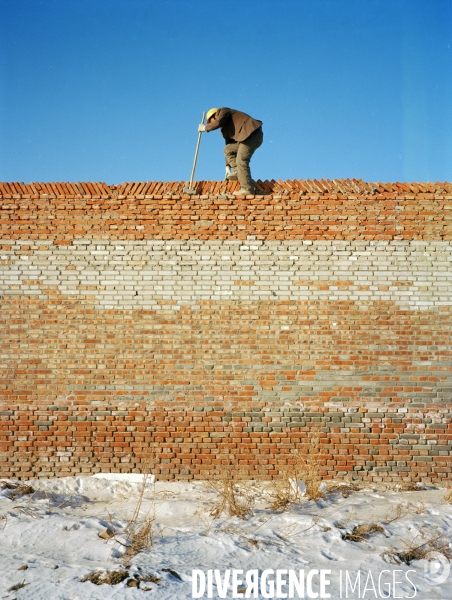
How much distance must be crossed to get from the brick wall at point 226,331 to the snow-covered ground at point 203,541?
1.47ft

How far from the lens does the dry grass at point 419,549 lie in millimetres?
4027

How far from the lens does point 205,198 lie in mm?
6055

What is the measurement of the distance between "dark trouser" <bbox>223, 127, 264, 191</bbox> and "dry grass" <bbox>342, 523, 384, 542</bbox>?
3859 millimetres

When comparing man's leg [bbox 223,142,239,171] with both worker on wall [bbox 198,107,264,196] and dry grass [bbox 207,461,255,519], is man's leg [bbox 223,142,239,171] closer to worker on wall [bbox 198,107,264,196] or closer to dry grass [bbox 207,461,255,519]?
worker on wall [bbox 198,107,264,196]

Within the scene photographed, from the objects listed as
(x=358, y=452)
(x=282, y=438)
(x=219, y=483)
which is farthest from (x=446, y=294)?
(x=219, y=483)

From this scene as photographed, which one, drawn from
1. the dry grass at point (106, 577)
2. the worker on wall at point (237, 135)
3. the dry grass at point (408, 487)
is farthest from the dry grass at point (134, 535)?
the worker on wall at point (237, 135)

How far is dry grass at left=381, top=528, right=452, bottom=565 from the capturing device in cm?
403

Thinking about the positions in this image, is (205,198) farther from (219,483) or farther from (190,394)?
→ (219,483)

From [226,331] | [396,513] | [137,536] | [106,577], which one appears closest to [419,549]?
[396,513]

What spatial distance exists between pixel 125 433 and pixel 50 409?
926 millimetres

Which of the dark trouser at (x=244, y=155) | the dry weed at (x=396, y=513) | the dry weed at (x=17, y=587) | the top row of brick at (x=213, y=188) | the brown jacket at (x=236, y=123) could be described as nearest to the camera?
the dry weed at (x=17, y=587)

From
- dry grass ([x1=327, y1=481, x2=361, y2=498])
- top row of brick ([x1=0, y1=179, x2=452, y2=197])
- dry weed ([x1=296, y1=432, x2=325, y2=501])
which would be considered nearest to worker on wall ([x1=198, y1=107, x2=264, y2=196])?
top row of brick ([x1=0, y1=179, x2=452, y2=197])

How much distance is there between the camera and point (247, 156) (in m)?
6.39

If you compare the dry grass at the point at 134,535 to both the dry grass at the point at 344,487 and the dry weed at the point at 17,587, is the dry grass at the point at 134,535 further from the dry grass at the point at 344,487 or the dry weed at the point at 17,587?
the dry grass at the point at 344,487
